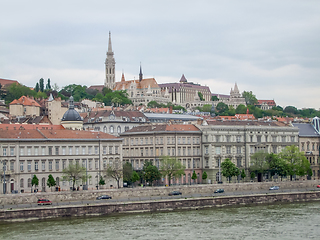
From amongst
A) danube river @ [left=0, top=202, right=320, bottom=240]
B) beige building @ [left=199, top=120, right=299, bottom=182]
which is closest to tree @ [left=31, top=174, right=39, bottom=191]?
danube river @ [left=0, top=202, right=320, bottom=240]

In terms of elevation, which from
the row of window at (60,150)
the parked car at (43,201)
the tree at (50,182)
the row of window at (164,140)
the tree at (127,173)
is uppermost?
the row of window at (164,140)

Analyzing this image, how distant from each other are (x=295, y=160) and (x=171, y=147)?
1773cm

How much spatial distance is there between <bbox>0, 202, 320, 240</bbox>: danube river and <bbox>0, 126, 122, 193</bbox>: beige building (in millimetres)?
15708

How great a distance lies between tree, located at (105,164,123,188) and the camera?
79875mm

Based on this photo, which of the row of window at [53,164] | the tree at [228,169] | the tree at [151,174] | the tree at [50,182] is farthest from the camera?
the tree at [228,169]

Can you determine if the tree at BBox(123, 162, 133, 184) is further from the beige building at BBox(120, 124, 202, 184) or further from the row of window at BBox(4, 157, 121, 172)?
the beige building at BBox(120, 124, 202, 184)

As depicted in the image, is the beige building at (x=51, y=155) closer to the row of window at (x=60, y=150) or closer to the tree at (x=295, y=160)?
the row of window at (x=60, y=150)

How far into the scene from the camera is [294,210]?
2707 inches

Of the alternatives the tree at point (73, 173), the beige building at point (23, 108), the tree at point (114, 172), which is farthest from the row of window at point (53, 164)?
the beige building at point (23, 108)

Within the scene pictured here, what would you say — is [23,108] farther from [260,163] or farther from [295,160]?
[295,160]

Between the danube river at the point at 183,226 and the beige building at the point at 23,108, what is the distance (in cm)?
8221

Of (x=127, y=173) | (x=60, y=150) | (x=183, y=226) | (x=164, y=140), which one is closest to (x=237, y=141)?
(x=164, y=140)

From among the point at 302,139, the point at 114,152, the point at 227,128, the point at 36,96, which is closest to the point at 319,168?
the point at 302,139

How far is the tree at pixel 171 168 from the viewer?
283ft
